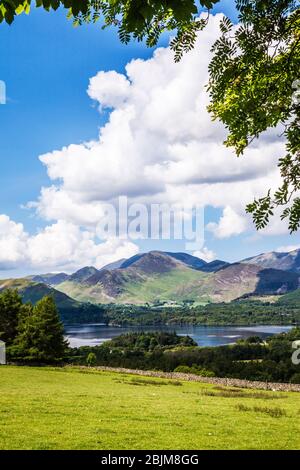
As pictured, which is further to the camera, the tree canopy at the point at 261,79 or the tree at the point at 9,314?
the tree at the point at 9,314

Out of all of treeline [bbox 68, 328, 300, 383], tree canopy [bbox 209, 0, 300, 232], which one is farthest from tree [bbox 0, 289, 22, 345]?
tree canopy [bbox 209, 0, 300, 232]

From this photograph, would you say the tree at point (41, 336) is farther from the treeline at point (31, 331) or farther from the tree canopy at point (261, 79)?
the tree canopy at point (261, 79)

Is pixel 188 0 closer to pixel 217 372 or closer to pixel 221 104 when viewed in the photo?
pixel 221 104

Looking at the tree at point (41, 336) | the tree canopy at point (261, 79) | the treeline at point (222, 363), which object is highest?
the tree canopy at point (261, 79)

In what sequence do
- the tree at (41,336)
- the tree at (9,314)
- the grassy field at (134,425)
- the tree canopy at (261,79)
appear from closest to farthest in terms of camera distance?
the tree canopy at (261,79), the grassy field at (134,425), the tree at (41,336), the tree at (9,314)

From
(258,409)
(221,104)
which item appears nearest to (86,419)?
(258,409)

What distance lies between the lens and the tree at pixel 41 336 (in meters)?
58.3

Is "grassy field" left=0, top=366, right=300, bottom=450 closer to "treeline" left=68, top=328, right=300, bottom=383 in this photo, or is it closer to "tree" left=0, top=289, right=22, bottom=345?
"tree" left=0, top=289, right=22, bottom=345

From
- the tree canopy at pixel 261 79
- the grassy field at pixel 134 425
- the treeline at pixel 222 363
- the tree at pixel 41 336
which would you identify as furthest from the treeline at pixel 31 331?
the tree canopy at pixel 261 79

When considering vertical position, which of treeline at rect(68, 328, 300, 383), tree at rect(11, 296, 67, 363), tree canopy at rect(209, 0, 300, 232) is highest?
tree canopy at rect(209, 0, 300, 232)

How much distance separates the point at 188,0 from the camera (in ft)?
15.8

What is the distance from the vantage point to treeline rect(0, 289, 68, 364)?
192 feet

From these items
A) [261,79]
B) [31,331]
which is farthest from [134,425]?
[31,331]

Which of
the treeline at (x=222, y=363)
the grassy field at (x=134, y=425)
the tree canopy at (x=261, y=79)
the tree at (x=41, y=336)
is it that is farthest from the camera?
the treeline at (x=222, y=363)
